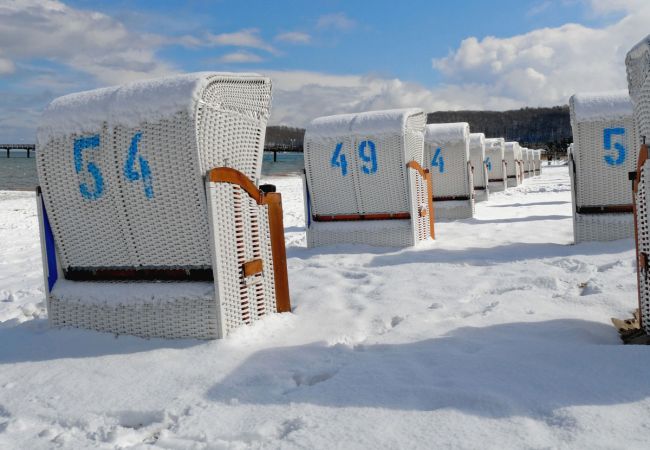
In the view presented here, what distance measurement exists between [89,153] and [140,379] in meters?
1.55

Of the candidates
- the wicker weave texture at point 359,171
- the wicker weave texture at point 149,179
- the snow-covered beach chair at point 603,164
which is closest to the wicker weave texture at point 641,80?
the wicker weave texture at point 149,179

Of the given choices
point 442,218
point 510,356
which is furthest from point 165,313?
point 442,218

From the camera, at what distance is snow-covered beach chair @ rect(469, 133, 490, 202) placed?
14797 mm

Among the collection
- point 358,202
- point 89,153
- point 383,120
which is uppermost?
point 383,120

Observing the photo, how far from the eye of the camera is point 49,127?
3699 mm

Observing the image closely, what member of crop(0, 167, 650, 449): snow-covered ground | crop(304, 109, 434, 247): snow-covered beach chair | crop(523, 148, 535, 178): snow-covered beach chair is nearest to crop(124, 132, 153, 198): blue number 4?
crop(0, 167, 650, 449): snow-covered ground

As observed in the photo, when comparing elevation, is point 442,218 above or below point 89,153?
below

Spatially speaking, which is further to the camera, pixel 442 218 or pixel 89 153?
pixel 442 218

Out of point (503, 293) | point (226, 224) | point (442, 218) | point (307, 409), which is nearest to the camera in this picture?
point (307, 409)

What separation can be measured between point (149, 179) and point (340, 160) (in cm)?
453

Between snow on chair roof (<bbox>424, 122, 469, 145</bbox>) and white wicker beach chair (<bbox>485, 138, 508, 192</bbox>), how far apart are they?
735cm

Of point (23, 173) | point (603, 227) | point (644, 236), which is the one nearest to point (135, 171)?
point (644, 236)

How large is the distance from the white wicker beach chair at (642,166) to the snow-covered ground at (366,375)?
35 cm

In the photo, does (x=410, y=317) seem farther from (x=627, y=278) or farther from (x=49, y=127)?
(x=49, y=127)
